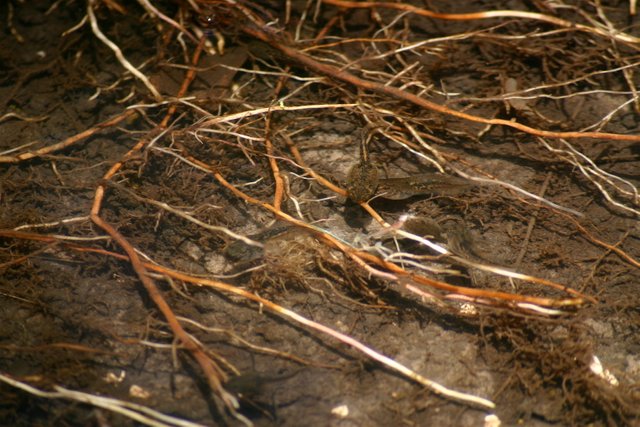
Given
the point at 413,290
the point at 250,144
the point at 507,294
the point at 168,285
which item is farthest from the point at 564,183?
the point at 168,285

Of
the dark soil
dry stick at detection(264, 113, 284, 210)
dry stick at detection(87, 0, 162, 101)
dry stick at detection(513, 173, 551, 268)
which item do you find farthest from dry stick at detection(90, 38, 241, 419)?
dry stick at detection(513, 173, 551, 268)

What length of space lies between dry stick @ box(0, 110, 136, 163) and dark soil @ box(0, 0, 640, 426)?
3 cm

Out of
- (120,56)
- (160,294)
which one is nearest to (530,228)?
(160,294)

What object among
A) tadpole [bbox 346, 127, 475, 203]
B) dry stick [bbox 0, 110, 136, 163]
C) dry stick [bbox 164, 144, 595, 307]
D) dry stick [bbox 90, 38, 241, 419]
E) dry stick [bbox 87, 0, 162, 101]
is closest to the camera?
dry stick [bbox 90, 38, 241, 419]

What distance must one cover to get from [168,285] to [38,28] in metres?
1.87

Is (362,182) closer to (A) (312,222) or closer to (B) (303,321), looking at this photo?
(A) (312,222)

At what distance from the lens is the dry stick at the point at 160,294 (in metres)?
1.99

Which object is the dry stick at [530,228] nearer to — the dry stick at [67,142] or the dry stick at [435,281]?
the dry stick at [435,281]

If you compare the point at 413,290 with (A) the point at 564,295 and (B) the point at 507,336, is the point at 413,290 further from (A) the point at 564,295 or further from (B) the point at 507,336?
(A) the point at 564,295

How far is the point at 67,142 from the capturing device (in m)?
2.69

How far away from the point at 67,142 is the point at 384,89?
1617 mm

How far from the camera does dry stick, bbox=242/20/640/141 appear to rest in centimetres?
253

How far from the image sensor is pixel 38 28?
3.08m

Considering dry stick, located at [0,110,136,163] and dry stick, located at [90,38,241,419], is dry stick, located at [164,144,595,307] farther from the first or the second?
dry stick, located at [0,110,136,163]
